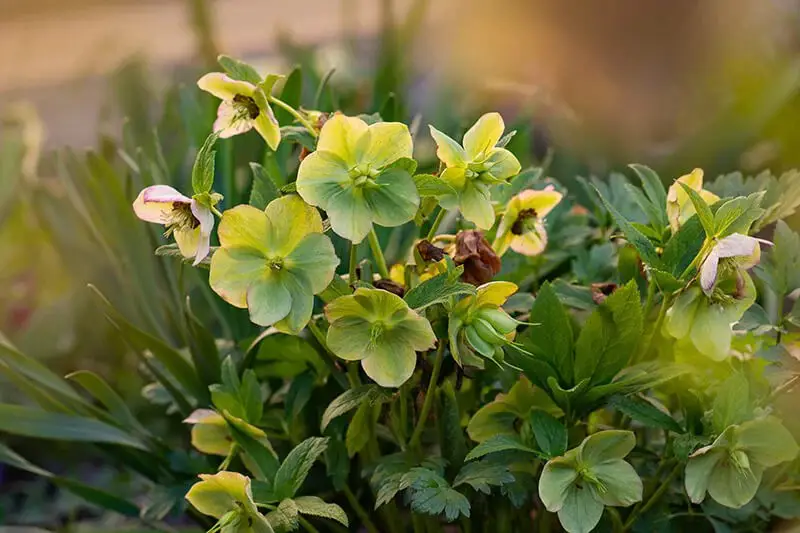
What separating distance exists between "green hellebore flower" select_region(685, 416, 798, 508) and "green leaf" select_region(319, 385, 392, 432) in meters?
0.14

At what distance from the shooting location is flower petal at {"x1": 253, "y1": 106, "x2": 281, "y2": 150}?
388 millimetres

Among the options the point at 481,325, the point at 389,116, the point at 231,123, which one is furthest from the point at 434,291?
the point at 389,116

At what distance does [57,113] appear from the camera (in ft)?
5.42

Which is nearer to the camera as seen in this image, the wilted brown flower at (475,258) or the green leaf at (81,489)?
the wilted brown flower at (475,258)

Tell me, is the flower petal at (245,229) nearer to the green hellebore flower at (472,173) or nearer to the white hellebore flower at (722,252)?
the green hellebore flower at (472,173)

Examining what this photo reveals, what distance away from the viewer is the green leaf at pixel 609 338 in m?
0.41

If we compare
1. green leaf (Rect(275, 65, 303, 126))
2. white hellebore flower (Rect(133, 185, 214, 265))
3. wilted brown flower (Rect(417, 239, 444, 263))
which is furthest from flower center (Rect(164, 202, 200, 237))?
green leaf (Rect(275, 65, 303, 126))

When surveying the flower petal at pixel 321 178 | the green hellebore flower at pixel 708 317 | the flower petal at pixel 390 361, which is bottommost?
the flower petal at pixel 390 361

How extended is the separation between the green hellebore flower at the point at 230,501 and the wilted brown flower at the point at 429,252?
13 centimetres

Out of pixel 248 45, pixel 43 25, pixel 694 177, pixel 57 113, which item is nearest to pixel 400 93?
pixel 694 177

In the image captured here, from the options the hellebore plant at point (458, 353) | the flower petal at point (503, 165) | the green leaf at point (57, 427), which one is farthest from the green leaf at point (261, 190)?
the green leaf at point (57, 427)

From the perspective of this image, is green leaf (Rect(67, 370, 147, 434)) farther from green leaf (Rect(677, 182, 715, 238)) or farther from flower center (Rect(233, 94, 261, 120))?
green leaf (Rect(677, 182, 715, 238))

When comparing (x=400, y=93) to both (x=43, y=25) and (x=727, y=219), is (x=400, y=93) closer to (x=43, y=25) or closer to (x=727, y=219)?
(x=727, y=219)

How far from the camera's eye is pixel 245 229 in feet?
1.18
